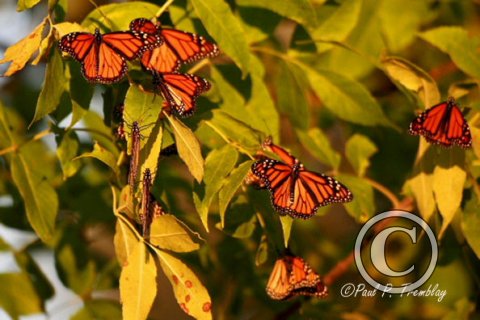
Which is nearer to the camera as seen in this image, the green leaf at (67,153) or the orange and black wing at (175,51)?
the orange and black wing at (175,51)

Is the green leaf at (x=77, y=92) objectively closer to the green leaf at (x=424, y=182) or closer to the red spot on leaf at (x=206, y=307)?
the red spot on leaf at (x=206, y=307)

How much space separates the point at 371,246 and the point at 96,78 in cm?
97

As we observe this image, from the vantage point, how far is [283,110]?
2.11m

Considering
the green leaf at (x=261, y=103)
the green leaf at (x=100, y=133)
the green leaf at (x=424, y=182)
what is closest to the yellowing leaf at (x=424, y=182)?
the green leaf at (x=424, y=182)

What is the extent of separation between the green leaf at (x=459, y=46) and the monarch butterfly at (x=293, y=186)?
1.71 ft

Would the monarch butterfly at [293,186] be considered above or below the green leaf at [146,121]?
below

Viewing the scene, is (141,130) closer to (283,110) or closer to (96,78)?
(96,78)

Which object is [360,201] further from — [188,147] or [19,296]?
[19,296]

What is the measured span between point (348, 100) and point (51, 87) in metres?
0.82

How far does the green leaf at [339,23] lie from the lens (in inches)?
83.1

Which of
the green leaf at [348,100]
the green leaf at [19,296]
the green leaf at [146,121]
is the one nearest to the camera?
the green leaf at [146,121]

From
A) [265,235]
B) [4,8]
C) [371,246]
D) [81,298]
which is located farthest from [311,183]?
[4,8]

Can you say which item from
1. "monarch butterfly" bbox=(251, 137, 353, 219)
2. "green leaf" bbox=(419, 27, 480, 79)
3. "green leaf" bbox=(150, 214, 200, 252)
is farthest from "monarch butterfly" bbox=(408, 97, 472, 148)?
"green leaf" bbox=(150, 214, 200, 252)

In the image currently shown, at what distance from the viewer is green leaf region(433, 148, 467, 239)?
1661mm
